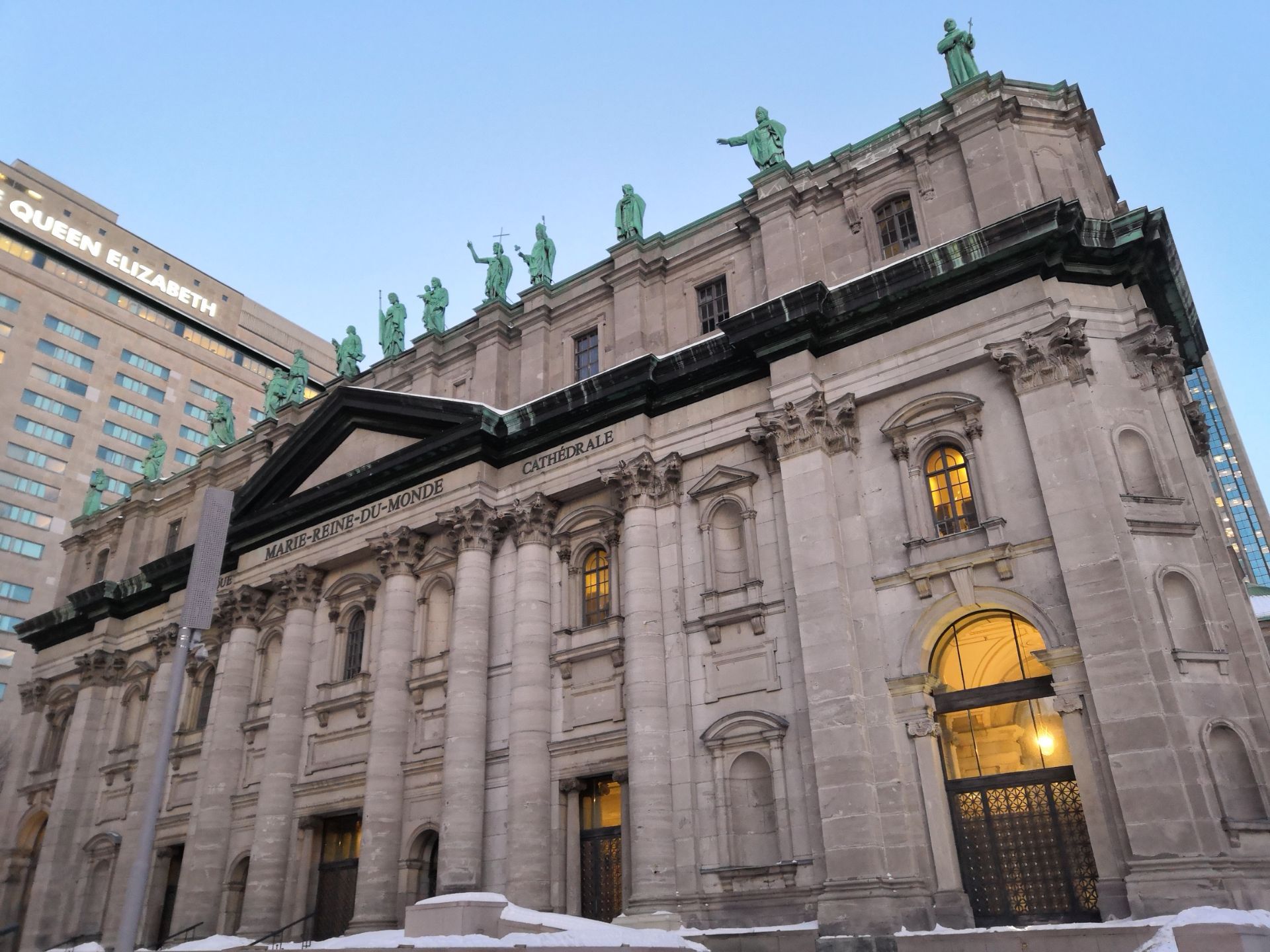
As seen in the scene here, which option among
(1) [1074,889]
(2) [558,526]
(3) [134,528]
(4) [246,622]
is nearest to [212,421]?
(3) [134,528]

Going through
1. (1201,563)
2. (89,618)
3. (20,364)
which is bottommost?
(1201,563)

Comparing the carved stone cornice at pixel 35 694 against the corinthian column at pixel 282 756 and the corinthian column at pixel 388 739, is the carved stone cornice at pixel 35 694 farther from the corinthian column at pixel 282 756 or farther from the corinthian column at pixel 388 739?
the corinthian column at pixel 388 739

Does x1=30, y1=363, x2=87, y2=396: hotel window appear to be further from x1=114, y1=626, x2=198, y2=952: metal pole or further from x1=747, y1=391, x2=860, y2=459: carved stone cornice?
x1=114, y1=626, x2=198, y2=952: metal pole

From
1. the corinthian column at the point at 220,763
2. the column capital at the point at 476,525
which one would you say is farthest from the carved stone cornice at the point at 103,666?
the column capital at the point at 476,525

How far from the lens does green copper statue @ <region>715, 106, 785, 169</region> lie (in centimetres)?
3145

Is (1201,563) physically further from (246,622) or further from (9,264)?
(9,264)

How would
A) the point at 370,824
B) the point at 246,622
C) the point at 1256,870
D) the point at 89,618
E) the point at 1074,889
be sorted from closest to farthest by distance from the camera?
the point at 1256,870 < the point at 1074,889 < the point at 370,824 < the point at 246,622 < the point at 89,618

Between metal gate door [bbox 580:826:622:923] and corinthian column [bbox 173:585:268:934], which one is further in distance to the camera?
corinthian column [bbox 173:585:268:934]

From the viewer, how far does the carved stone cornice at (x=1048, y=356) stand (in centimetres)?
2344

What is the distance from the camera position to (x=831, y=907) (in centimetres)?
2144

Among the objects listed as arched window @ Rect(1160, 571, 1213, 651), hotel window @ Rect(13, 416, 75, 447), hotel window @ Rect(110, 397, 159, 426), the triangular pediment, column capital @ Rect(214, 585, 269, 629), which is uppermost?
hotel window @ Rect(110, 397, 159, 426)

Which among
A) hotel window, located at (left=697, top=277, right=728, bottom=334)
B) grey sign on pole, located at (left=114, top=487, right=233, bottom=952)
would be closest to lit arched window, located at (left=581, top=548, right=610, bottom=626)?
hotel window, located at (left=697, top=277, right=728, bottom=334)

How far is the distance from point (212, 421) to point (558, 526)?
85.2 feet

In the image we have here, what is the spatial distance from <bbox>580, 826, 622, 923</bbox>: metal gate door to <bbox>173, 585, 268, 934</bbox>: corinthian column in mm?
14368
